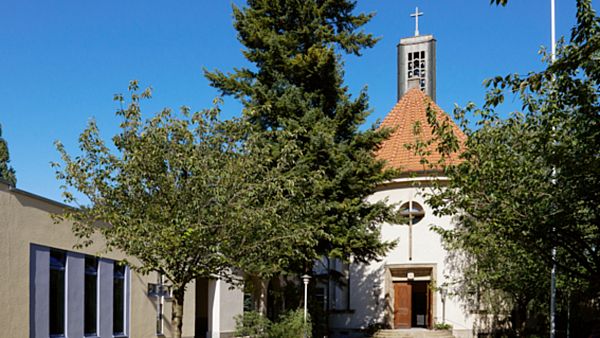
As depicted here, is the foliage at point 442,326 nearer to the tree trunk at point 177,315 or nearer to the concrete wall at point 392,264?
the concrete wall at point 392,264

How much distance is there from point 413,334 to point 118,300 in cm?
1334

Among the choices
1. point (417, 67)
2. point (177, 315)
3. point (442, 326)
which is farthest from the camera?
point (417, 67)

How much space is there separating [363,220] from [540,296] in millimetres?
6458

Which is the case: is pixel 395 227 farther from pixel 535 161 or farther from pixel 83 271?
pixel 535 161

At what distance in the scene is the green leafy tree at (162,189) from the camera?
13.0m

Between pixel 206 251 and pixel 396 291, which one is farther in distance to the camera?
pixel 396 291

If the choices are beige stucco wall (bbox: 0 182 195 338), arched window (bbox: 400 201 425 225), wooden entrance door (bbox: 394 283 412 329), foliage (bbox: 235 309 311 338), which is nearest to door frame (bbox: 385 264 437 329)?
wooden entrance door (bbox: 394 283 412 329)

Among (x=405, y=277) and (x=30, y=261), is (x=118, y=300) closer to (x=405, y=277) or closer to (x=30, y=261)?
(x=30, y=261)

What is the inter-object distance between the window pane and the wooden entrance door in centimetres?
1784

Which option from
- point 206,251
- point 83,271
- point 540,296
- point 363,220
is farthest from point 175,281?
point 540,296

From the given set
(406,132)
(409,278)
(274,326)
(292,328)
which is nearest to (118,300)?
(274,326)

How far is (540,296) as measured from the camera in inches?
936

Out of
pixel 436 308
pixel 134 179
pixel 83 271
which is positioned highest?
pixel 134 179

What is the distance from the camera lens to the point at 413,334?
2872 cm
